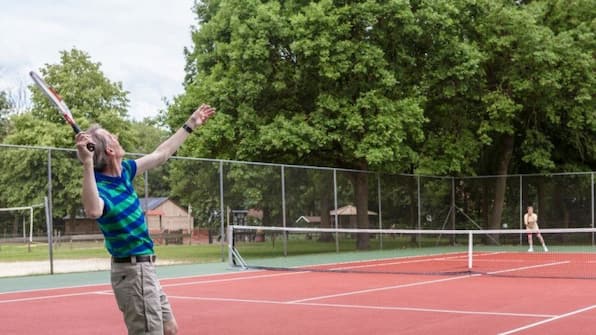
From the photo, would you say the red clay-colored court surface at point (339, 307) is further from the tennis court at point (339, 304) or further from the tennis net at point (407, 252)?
the tennis net at point (407, 252)

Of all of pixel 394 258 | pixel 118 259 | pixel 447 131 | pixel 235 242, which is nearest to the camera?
pixel 118 259

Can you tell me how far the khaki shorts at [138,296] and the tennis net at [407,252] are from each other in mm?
12355

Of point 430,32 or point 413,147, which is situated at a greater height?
point 430,32

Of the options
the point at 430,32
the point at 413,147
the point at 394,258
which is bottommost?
the point at 394,258

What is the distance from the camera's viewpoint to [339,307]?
1131 cm

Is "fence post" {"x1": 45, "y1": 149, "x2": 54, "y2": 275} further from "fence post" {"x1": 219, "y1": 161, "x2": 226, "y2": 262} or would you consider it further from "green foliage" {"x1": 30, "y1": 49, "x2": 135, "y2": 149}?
"green foliage" {"x1": 30, "y1": 49, "x2": 135, "y2": 149}

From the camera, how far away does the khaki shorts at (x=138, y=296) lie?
4.88 metres

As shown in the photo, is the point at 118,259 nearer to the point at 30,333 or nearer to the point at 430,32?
the point at 30,333

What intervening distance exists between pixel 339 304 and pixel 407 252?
644 inches

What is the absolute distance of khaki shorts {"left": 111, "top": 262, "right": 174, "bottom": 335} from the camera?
488cm

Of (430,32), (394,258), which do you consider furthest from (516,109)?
(394,258)

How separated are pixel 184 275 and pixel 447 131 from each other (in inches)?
631

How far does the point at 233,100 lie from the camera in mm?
26969

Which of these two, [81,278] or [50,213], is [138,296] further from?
[50,213]
